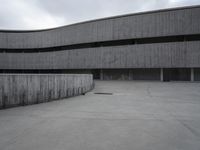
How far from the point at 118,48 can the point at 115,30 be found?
267 centimetres

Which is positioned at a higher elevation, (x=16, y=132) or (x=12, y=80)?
(x=12, y=80)

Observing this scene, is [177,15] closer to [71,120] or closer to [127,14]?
[127,14]

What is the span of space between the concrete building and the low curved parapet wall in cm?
1280

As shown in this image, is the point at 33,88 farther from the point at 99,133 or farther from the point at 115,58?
the point at 115,58

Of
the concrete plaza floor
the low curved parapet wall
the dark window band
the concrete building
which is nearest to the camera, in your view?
the concrete plaza floor

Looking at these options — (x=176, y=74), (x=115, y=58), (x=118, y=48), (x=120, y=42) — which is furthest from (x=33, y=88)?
(x=176, y=74)

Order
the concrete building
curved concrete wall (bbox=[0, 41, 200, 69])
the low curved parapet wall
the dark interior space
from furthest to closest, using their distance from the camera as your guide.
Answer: the dark interior space
the concrete building
curved concrete wall (bbox=[0, 41, 200, 69])
the low curved parapet wall

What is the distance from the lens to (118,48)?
19.9 meters

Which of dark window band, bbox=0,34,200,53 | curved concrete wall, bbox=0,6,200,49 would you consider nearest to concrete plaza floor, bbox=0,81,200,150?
curved concrete wall, bbox=0,6,200,49

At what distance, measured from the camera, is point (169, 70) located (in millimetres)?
19078

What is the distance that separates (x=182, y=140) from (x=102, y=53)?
61.0 feet

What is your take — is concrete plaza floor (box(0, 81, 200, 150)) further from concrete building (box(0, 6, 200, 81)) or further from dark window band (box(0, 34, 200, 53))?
dark window band (box(0, 34, 200, 53))

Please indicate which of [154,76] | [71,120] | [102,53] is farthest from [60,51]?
[71,120]

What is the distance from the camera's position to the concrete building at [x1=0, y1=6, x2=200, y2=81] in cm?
1747
